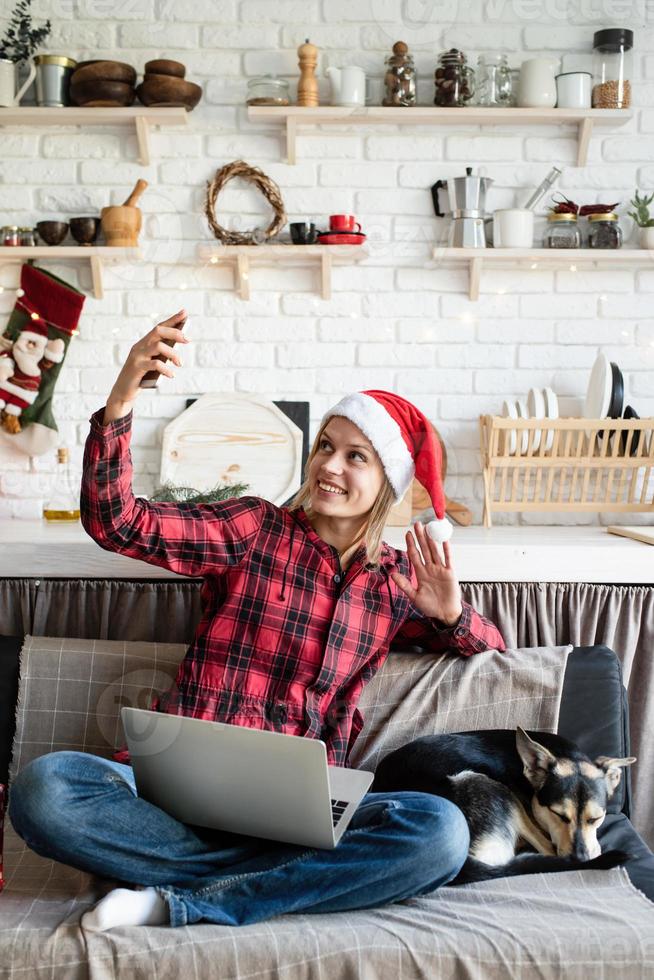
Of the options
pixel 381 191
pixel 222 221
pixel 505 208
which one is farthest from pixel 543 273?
pixel 222 221

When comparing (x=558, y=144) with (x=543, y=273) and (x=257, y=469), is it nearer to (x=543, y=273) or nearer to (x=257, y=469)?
(x=543, y=273)

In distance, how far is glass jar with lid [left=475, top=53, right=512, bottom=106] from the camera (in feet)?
8.18

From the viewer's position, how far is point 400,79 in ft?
8.09

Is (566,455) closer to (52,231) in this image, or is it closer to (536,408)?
(536,408)

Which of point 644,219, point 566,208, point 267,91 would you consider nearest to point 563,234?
point 566,208

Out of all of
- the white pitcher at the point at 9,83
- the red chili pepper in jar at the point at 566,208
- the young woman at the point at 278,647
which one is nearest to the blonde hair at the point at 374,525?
the young woman at the point at 278,647

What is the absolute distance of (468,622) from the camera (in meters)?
1.72

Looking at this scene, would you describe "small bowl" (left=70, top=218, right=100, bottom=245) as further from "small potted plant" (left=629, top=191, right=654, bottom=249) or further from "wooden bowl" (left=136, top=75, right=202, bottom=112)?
"small potted plant" (left=629, top=191, right=654, bottom=249)

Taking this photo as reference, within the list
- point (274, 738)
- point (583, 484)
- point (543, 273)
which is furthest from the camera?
point (543, 273)

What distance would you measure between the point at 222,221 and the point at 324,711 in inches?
55.3

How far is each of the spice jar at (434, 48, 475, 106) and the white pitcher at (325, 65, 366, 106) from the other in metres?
0.19

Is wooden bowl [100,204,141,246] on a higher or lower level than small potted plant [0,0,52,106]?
lower

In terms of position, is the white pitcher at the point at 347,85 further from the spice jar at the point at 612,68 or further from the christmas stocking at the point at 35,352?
the christmas stocking at the point at 35,352

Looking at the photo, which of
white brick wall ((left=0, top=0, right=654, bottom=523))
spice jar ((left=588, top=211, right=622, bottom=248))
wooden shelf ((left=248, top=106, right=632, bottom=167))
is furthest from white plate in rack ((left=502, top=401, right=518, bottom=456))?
wooden shelf ((left=248, top=106, right=632, bottom=167))
